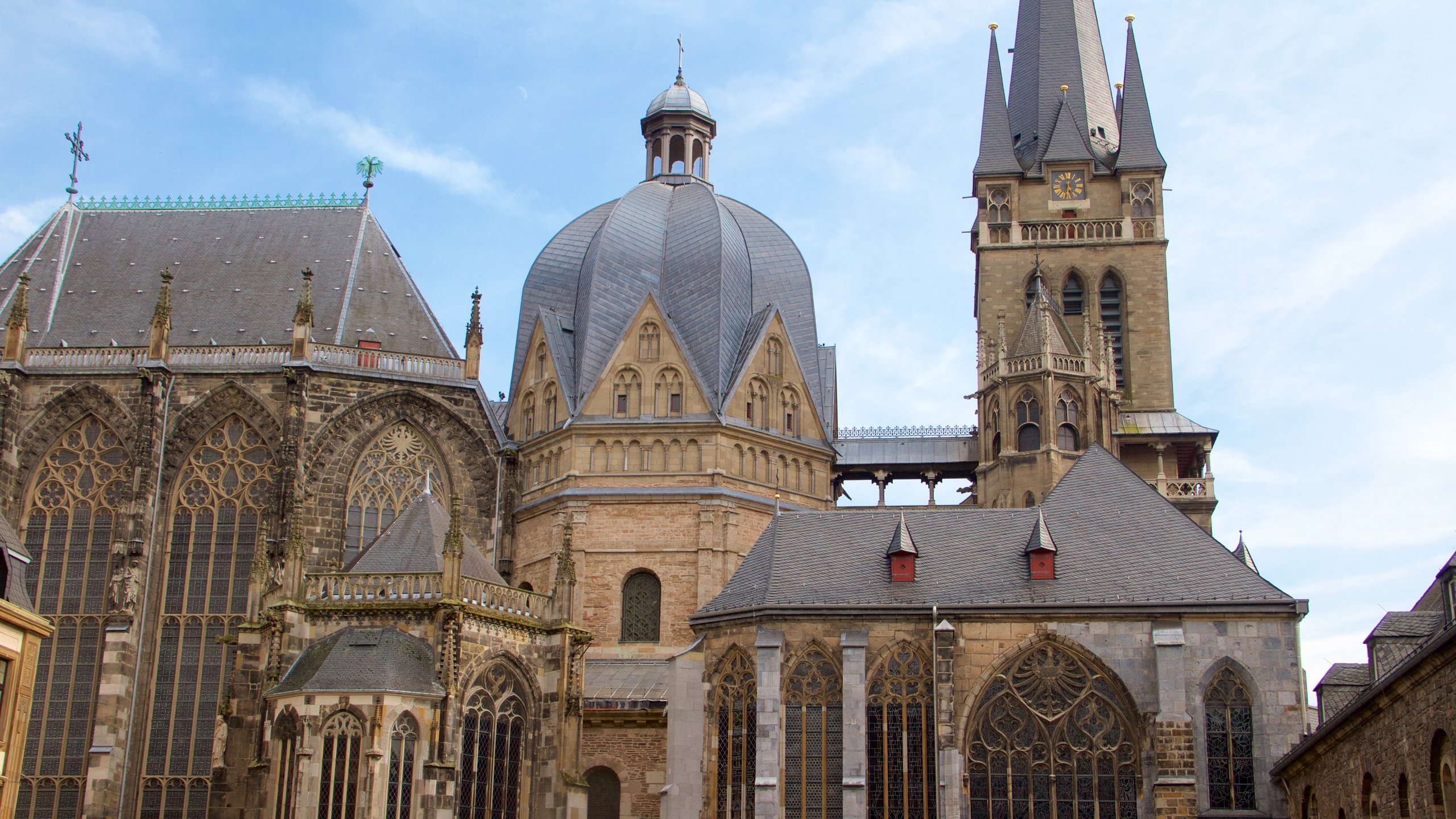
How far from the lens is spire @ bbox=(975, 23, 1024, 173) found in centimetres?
5334

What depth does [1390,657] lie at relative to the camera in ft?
91.7

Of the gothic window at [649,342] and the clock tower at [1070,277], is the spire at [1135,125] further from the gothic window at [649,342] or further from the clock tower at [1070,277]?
the gothic window at [649,342]

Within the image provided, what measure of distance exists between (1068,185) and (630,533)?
65.9 ft

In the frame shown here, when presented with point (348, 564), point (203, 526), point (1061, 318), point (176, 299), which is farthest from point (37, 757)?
point (1061, 318)

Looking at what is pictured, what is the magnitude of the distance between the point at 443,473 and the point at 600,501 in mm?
3991

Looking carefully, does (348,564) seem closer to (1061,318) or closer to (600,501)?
(600,501)

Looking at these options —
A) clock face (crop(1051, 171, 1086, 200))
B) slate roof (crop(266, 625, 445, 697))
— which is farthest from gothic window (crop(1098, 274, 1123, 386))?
slate roof (crop(266, 625, 445, 697))

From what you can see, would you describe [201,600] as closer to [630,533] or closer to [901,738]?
[630,533]

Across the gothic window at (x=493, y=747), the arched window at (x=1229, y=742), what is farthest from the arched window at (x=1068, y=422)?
the gothic window at (x=493, y=747)

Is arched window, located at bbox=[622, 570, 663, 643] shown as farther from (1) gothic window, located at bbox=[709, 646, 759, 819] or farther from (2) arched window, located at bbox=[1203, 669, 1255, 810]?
(2) arched window, located at bbox=[1203, 669, 1255, 810]

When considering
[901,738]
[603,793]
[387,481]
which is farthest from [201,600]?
[901,738]

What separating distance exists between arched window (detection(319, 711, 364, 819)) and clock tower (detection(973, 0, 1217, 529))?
2003cm

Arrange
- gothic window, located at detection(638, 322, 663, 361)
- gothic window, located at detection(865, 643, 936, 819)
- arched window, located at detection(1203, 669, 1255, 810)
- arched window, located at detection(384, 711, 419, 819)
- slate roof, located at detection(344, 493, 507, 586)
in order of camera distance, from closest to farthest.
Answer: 1. arched window, located at detection(384, 711, 419, 819)
2. arched window, located at detection(1203, 669, 1255, 810)
3. gothic window, located at detection(865, 643, 936, 819)
4. slate roof, located at detection(344, 493, 507, 586)
5. gothic window, located at detection(638, 322, 663, 361)

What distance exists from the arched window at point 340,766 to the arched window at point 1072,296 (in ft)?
92.1
